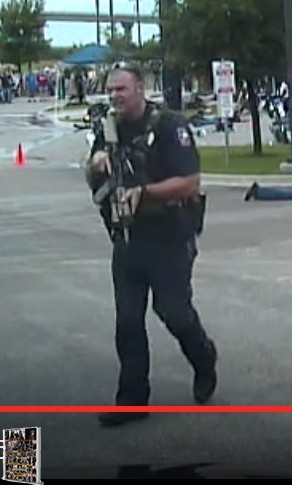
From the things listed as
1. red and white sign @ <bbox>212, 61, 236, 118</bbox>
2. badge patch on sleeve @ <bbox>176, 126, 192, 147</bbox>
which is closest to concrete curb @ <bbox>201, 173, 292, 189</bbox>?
red and white sign @ <bbox>212, 61, 236, 118</bbox>

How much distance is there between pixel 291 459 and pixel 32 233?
0.68 metres

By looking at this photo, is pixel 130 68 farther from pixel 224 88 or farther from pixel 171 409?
pixel 171 409

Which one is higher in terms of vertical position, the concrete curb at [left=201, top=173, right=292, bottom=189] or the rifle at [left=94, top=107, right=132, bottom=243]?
the rifle at [left=94, top=107, right=132, bottom=243]

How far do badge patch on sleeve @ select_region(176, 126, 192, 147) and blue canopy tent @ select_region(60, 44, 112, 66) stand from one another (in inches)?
7.2

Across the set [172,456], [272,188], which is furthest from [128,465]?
[272,188]

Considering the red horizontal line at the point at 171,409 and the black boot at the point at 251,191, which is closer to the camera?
the red horizontal line at the point at 171,409

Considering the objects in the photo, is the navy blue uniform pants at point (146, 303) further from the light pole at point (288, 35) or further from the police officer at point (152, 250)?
the light pole at point (288, 35)

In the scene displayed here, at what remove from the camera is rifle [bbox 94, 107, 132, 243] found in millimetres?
1811

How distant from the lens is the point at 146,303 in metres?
1.99

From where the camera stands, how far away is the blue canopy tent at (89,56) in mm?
1830

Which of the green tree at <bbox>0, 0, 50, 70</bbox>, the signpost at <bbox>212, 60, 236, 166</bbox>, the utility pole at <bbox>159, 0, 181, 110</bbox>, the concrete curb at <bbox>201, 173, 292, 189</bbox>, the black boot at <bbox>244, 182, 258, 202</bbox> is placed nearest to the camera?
the green tree at <bbox>0, 0, 50, 70</bbox>

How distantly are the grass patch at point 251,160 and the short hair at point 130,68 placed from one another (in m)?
0.24

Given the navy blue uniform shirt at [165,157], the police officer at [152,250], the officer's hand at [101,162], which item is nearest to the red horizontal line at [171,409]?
the police officer at [152,250]

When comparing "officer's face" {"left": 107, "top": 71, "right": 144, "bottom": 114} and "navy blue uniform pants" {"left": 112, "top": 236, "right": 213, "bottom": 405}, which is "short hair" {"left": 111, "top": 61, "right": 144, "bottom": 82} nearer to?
"officer's face" {"left": 107, "top": 71, "right": 144, "bottom": 114}
